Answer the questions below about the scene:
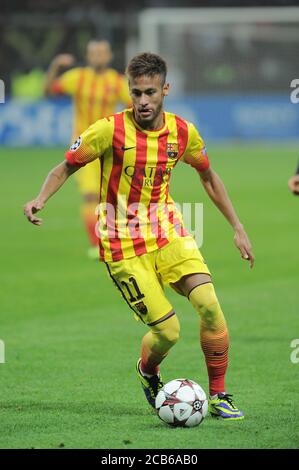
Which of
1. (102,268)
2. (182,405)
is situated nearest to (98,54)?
(102,268)

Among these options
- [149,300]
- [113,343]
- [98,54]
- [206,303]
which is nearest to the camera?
[206,303]

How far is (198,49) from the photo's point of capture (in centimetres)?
3106

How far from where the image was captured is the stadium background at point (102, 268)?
21.0ft

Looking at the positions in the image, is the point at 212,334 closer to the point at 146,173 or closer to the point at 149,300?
the point at 149,300

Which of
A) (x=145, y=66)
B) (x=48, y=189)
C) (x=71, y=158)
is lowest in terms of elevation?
(x=48, y=189)

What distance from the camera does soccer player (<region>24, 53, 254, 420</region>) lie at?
246 inches

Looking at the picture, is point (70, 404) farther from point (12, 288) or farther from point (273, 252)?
point (273, 252)

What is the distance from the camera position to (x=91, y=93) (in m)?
13.8

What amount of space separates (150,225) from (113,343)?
2.47 m

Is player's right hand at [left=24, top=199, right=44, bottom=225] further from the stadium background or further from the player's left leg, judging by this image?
the stadium background

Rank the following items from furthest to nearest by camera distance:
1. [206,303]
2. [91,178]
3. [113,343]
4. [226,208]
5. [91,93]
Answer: [91,93], [91,178], [113,343], [226,208], [206,303]

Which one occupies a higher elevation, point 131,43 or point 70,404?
point 131,43
